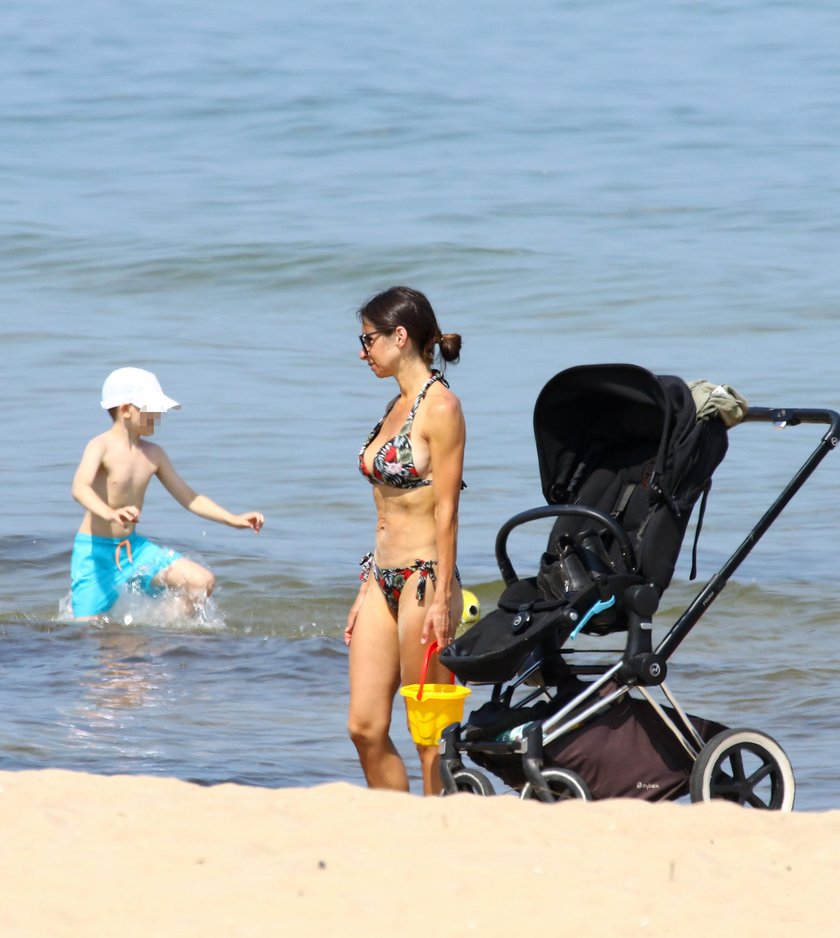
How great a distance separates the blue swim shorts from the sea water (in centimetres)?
20

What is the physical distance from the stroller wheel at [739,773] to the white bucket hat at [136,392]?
380 cm

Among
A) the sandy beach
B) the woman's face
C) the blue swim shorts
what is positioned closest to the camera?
the sandy beach

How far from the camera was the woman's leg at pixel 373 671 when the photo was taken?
15.6 feet

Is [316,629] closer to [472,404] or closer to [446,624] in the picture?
[446,624]

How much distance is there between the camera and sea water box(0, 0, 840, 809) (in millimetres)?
7602

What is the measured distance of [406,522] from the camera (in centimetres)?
474

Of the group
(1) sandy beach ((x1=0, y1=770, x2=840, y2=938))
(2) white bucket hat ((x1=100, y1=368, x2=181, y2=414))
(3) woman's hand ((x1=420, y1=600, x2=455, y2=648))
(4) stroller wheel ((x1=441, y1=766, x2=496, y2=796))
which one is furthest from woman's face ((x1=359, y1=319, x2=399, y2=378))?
(2) white bucket hat ((x1=100, y1=368, x2=181, y2=414))

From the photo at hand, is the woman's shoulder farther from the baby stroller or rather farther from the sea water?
the sea water

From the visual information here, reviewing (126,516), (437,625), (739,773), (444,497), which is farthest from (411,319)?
(126,516)

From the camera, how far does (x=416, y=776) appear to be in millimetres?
6105

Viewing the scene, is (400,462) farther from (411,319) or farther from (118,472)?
(118,472)

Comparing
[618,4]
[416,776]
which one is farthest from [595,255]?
[618,4]

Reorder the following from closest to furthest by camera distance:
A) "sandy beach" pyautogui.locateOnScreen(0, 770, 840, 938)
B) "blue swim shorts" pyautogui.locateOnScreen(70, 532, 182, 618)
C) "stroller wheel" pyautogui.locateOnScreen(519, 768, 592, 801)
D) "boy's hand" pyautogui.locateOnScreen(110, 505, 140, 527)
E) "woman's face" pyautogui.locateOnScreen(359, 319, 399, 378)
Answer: "sandy beach" pyautogui.locateOnScreen(0, 770, 840, 938), "stroller wheel" pyautogui.locateOnScreen(519, 768, 592, 801), "woman's face" pyautogui.locateOnScreen(359, 319, 399, 378), "boy's hand" pyautogui.locateOnScreen(110, 505, 140, 527), "blue swim shorts" pyautogui.locateOnScreen(70, 532, 182, 618)

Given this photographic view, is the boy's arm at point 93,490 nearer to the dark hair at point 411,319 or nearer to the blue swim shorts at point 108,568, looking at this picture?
the blue swim shorts at point 108,568
